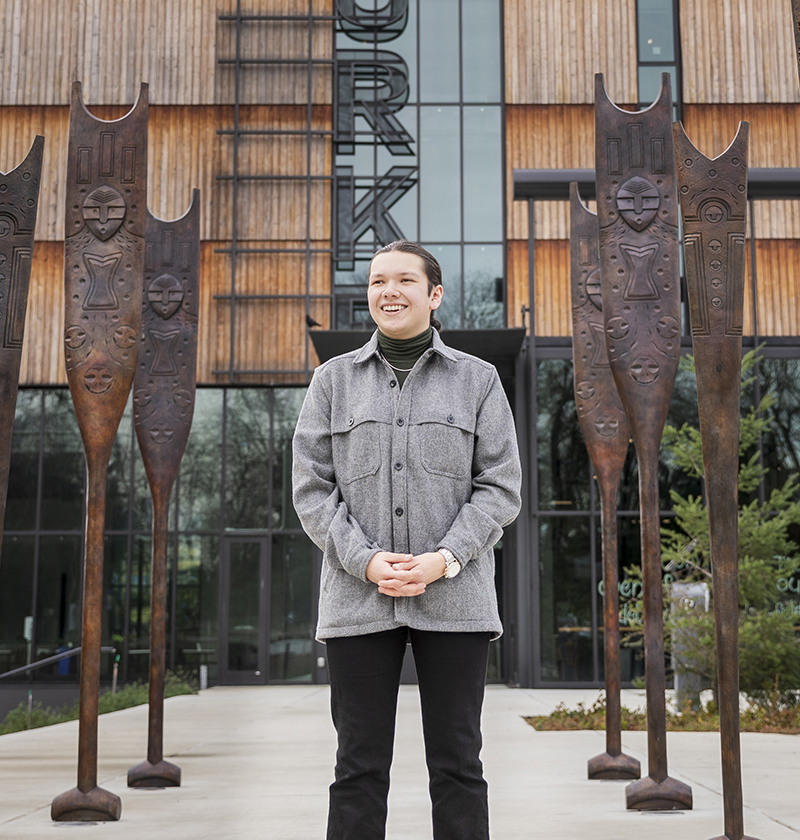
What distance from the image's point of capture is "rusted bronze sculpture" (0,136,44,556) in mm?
5172

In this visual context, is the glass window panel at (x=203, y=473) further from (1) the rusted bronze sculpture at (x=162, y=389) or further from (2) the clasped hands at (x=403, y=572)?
(2) the clasped hands at (x=403, y=572)

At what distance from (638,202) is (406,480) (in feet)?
11.8

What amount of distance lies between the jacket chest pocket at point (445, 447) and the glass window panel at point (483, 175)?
62.0 feet

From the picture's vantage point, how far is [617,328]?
6195mm

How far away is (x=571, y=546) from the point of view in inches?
754

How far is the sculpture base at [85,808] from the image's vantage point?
576cm

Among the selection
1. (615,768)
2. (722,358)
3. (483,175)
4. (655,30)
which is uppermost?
(655,30)

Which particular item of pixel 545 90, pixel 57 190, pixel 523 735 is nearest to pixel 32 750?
pixel 523 735

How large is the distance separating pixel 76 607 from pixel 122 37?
12481mm

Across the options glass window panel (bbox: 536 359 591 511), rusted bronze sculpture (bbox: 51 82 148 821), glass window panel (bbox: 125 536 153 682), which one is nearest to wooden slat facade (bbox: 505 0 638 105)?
glass window panel (bbox: 536 359 591 511)

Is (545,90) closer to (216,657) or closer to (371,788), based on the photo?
(216,657)

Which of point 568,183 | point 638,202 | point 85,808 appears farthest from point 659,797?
point 568,183

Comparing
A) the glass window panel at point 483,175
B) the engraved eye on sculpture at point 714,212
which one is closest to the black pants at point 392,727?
the engraved eye on sculpture at point 714,212

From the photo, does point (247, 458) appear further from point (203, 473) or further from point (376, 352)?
point (376, 352)
